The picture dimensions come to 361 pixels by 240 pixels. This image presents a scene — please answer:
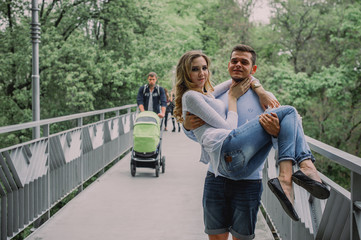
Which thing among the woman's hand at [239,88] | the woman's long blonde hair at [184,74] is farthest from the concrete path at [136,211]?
the woman's hand at [239,88]

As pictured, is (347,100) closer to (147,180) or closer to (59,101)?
(59,101)

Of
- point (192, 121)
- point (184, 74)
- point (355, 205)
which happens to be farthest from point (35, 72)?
point (355, 205)

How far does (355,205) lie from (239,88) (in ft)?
3.28

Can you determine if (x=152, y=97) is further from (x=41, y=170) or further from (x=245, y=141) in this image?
(x=245, y=141)

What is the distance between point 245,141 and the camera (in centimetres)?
250

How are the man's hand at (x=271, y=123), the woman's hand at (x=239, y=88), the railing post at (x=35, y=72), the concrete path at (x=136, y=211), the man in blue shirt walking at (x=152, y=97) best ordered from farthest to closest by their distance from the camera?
the railing post at (x=35, y=72)
the man in blue shirt walking at (x=152, y=97)
the concrete path at (x=136, y=211)
the woman's hand at (x=239, y=88)
the man's hand at (x=271, y=123)

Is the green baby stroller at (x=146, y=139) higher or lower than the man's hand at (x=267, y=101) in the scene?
lower

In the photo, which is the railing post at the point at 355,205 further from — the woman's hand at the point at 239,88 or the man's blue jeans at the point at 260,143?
the woman's hand at the point at 239,88

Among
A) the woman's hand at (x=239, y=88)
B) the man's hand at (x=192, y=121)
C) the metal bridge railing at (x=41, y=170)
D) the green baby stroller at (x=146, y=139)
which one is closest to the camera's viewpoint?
the man's hand at (x=192, y=121)

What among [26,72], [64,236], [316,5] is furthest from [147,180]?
[316,5]

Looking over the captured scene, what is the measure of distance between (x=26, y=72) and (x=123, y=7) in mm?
5578

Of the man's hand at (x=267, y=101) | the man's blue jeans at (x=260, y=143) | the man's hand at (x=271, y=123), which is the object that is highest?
the man's hand at (x=267, y=101)

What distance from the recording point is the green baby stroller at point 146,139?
8.30 m

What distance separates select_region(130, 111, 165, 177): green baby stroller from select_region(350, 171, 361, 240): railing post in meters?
5.94
